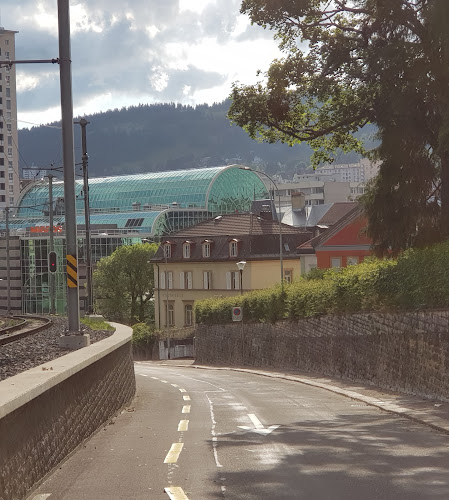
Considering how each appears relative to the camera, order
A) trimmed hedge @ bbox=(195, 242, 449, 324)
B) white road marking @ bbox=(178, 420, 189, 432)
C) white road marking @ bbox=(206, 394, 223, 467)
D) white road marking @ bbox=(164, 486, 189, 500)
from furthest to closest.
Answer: trimmed hedge @ bbox=(195, 242, 449, 324), white road marking @ bbox=(178, 420, 189, 432), white road marking @ bbox=(206, 394, 223, 467), white road marking @ bbox=(164, 486, 189, 500)

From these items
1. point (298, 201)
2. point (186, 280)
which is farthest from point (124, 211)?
point (186, 280)

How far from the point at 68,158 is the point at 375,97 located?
10.8 metres

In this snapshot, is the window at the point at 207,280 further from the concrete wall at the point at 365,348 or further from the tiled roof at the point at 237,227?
the concrete wall at the point at 365,348

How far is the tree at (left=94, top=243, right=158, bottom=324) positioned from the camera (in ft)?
318

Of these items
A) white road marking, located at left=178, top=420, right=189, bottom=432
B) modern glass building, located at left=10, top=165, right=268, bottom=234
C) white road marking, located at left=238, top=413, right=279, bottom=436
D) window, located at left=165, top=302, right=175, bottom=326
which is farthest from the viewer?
modern glass building, located at left=10, top=165, right=268, bottom=234

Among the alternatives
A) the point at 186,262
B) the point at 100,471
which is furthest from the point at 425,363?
the point at 186,262

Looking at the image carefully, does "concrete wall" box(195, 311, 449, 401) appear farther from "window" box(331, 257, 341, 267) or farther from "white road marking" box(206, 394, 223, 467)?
"window" box(331, 257, 341, 267)

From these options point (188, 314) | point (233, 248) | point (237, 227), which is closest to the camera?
point (233, 248)

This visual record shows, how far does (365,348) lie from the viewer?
95.1 ft

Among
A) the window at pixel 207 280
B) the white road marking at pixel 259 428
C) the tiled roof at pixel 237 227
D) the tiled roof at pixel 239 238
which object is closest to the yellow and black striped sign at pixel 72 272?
the white road marking at pixel 259 428

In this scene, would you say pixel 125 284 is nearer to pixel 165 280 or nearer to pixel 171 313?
pixel 165 280

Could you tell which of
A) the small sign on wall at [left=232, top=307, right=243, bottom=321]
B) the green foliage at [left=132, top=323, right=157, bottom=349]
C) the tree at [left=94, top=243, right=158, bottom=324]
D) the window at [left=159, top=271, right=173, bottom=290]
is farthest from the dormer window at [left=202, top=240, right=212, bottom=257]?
the small sign on wall at [left=232, top=307, right=243, bottom=321]

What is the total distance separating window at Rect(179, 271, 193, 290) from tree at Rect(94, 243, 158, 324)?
9.76 m

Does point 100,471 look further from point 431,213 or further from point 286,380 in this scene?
point 286,380
